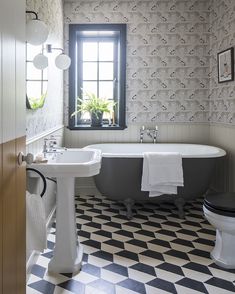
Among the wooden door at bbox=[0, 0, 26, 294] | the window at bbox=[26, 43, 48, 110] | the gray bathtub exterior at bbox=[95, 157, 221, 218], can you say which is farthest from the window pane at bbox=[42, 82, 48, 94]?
the wooden door at bbox=[0, 0, 26, 294]

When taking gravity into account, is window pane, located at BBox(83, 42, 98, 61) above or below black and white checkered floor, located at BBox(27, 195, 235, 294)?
above

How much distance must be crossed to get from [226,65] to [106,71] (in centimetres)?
165

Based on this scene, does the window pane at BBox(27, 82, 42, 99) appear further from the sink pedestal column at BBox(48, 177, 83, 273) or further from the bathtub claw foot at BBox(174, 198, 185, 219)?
the bathtub claw foot at BBox(174, 198, 185, 219)

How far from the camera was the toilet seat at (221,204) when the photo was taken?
2.72 metres

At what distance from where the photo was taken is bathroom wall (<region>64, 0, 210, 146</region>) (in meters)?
5.02

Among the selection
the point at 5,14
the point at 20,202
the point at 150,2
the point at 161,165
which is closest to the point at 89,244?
the point at 161,165

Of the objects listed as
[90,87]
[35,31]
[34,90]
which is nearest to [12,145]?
[35,31]

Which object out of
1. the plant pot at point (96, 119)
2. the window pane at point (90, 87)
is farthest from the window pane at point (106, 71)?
the plant pot at point (96, 119)

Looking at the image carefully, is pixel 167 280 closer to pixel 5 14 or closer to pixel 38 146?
pixel 38 146

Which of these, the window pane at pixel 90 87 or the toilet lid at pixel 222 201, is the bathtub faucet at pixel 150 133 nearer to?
the window pane at pixel 90 87

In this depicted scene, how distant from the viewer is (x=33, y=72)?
2.92 metres

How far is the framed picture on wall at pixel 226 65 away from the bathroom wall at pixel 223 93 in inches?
2.7

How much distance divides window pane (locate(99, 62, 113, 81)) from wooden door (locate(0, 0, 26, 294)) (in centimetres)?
367

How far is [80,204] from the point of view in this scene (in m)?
4.55
